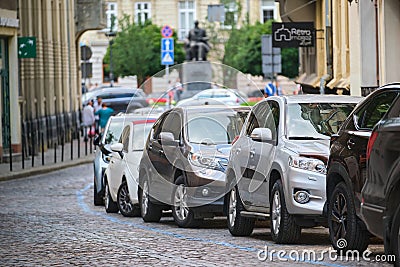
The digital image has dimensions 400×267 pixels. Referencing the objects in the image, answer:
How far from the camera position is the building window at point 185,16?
3738 inches

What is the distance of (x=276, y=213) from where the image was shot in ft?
46.7

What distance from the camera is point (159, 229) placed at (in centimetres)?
1725

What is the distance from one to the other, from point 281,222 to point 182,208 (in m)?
3.43

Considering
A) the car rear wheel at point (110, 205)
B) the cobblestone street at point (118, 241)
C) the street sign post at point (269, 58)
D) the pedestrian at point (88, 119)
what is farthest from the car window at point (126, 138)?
the pedestrian at point (88, 119)

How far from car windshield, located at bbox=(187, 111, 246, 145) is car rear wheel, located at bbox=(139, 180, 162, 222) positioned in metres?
1.53

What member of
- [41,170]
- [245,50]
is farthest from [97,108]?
[245,50]

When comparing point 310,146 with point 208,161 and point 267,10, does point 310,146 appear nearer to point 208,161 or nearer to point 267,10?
point 208,161

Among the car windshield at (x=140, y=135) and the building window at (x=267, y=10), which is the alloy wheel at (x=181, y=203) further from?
the building window at (x=267, y=10)

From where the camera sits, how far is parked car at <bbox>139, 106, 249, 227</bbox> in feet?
54.7

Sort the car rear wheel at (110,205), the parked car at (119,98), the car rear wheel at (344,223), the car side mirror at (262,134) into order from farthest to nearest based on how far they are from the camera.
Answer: the parked car at (119,98) → the car rear wheel at (110,205) → the car side mirror at (262,134) → the car rear wheel at (344,223)

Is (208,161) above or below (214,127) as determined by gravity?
below

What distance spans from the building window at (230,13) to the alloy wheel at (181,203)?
210 feet

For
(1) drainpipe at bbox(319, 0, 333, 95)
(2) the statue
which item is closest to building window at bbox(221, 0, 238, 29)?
(2) the statue

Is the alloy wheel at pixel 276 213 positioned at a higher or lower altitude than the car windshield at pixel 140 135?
lower
